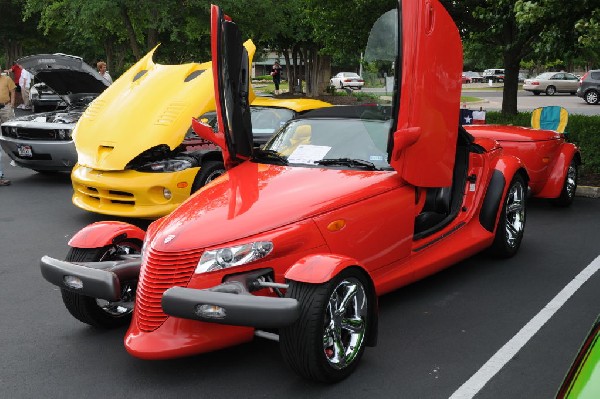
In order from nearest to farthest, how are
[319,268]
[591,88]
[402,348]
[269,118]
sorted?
[319,268], [402,348], [269,118], [591,88]

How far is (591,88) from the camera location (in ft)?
108

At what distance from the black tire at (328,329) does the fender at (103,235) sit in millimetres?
1687

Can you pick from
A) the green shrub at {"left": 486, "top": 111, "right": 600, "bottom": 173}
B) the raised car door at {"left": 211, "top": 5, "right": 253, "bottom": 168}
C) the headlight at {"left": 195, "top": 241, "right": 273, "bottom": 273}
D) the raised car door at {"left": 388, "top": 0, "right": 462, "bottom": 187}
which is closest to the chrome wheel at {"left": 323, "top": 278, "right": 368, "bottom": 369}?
the headlight at {"left": 195, "top": 241, "right": 273, "bottom": 273}

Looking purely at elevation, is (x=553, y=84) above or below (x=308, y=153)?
below

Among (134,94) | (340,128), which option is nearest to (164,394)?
(340,128)

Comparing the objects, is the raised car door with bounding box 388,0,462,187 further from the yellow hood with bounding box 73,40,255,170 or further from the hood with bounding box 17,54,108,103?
the hood with bounding box 17,54,108,103

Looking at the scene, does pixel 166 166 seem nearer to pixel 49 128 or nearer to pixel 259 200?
pixel 259 200

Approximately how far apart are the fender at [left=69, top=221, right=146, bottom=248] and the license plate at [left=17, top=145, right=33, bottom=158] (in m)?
6.79

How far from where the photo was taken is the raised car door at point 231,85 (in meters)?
5.50

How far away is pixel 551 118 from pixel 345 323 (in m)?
7.58

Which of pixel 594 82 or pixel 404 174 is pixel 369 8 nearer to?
pixel 404 174

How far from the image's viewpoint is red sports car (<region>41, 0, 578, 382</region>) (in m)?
4.14

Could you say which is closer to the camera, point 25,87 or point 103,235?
point 103,235

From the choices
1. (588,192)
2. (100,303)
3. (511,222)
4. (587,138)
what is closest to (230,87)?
(100,303)
